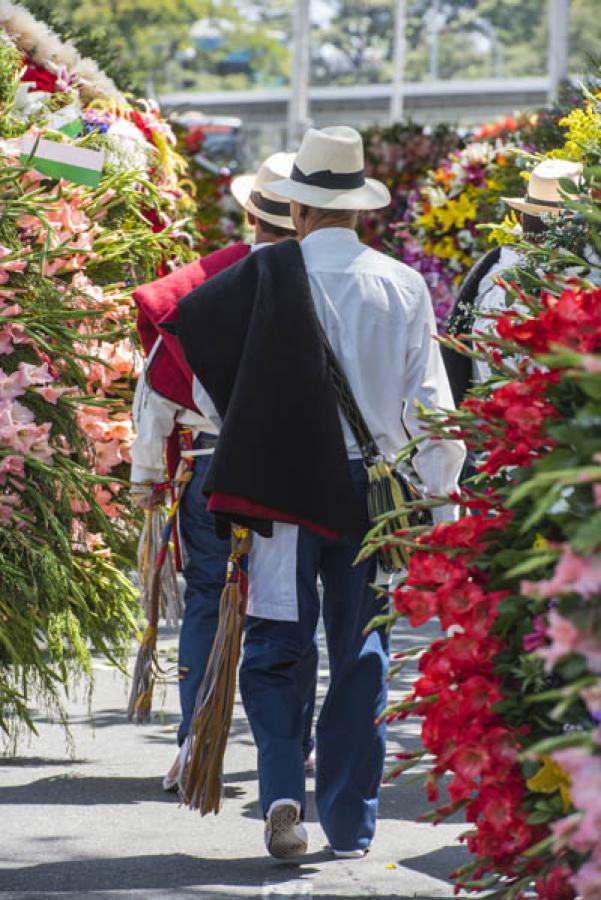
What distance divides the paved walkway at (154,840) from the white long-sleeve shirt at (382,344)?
3.42 ft

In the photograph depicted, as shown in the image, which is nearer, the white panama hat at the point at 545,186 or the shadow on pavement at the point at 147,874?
the shadow on pavement at the point at 147,874

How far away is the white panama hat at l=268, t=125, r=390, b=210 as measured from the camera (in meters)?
4.80

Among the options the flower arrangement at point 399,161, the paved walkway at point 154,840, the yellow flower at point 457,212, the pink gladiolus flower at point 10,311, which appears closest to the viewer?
the paved walkway at point 154,840

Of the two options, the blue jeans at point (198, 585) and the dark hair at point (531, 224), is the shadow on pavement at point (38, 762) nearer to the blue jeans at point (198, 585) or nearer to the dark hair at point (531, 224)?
the blue jeans at point (198, 585)

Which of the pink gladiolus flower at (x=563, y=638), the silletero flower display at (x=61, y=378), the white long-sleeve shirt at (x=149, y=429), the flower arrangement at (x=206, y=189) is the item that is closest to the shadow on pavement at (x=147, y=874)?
the silletero flower display at (x=61, y=378)

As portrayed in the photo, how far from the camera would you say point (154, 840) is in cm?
490

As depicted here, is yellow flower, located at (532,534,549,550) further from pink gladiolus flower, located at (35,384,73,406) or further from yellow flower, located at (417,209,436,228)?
yellow flower, located at (417,209,436,228)

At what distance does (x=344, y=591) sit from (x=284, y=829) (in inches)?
25.7

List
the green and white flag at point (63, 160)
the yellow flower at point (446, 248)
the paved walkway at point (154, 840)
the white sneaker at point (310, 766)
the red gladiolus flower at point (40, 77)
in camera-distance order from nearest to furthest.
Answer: the paved walkway at point (154, 840) → the green and white flag at point (63, 160) → the white sneaker at point (310, 766) → the red gladiolus flower at point (40, 77) → the yellow flower at point (446, 248)

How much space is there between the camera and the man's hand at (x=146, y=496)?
530 cm

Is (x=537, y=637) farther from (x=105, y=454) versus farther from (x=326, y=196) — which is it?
(x=105, y=454)

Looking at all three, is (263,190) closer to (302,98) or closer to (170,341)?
(170,341)

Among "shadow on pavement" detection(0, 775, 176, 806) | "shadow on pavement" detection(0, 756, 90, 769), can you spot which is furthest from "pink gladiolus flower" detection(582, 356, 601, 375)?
"shadow on pavement" detection(0, 756, 90, 769)

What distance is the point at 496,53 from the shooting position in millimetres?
78938
